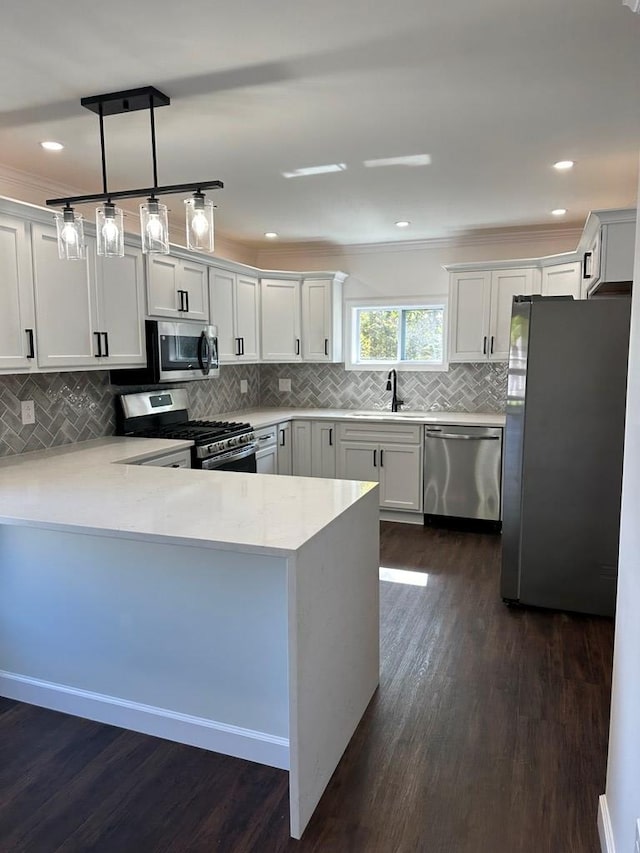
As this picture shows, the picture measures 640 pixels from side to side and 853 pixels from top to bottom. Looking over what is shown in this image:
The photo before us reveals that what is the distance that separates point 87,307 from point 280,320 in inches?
94.2

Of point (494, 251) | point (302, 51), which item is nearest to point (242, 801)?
point (302, 51)

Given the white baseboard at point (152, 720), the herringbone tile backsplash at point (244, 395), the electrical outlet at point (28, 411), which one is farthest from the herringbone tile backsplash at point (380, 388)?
the white baseboard at point (152, 720)

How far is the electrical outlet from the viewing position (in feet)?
10.5

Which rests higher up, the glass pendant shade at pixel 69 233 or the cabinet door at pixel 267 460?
the glass pendant shade at pixel 69 233

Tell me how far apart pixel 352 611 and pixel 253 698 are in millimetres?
468

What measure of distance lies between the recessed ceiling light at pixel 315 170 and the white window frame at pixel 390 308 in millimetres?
2191

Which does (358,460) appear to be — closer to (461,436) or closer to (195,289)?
(461,436)

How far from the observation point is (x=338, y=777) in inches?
78.3

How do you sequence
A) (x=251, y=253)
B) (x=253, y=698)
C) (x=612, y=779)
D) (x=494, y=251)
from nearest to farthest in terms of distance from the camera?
(x=612, y=779) < (x=253, y=698) < (x=494, y=251) < (x=251, y=253)

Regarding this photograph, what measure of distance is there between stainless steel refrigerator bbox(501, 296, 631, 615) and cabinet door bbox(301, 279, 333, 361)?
92.7 inches

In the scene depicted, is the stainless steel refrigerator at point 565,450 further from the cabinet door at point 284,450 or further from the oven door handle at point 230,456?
the cabinet door at point 284,450

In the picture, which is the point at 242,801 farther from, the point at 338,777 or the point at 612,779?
the point at 612,779

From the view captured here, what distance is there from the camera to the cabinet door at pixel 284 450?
200 inches

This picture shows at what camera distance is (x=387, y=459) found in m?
4.96
